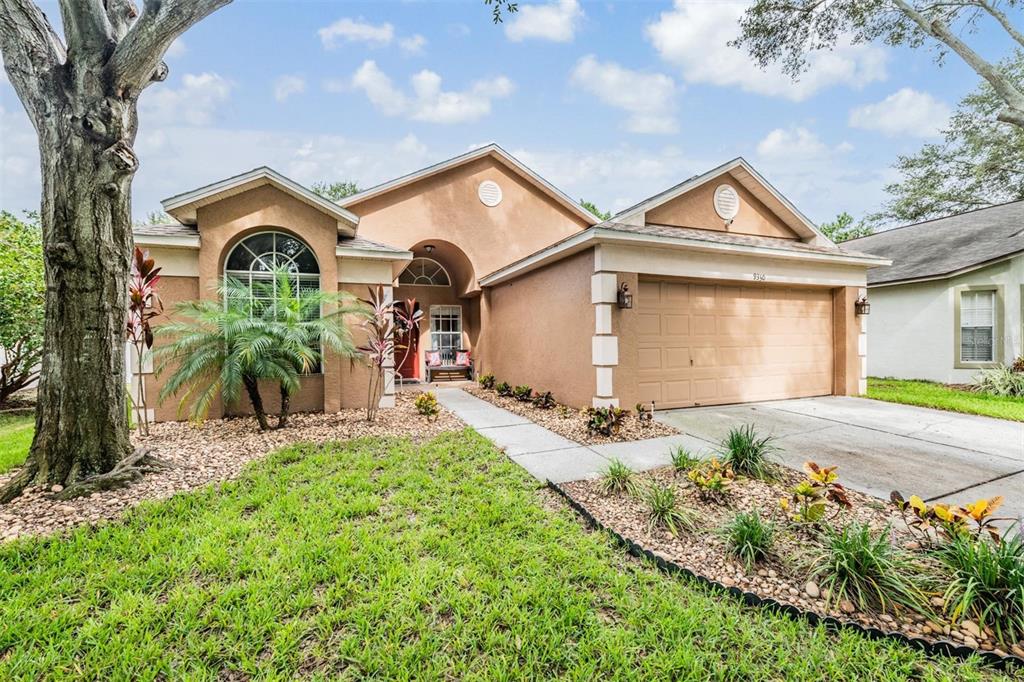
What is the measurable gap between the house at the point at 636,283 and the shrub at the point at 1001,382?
3.25 metres

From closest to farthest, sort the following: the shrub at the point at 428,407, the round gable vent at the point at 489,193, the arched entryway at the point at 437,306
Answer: the shrub at the point at 428,407 < the round gable vent at the point at 489,193 < the arched entryway at the point at 437,306

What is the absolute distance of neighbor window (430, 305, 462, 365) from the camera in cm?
1373

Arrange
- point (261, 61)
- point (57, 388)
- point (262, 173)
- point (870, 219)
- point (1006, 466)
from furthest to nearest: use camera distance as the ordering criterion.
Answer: point (870, 219)
point (261, 61)
point (262, 173)
point (1006, 466)
point (57, 388)

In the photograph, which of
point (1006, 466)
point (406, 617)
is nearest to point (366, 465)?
point (406, 617)

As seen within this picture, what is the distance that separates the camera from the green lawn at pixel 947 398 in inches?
292

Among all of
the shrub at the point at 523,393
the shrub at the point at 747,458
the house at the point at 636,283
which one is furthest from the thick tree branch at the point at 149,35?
the shrub at the point at 523,393

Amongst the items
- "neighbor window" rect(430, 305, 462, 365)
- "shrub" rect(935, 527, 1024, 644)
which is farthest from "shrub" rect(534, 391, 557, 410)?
"shrub" rect(935, 527, 1024, 644)

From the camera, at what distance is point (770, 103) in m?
11.0

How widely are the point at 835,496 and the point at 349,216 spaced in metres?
8.19

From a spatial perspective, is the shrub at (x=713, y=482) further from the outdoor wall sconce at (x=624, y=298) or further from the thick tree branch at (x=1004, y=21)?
the thick tree branch at (x=1004, y=21)

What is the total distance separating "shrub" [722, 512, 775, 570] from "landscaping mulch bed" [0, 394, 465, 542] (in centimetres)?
428

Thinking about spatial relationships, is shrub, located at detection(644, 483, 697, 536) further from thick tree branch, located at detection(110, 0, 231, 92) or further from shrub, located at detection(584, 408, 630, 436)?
thick tree branch, located at detection(110, 0, 231, 92)

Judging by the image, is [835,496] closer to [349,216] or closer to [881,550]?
[881,550]

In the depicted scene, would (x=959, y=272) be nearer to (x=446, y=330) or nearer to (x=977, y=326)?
(x=977, y=326)
